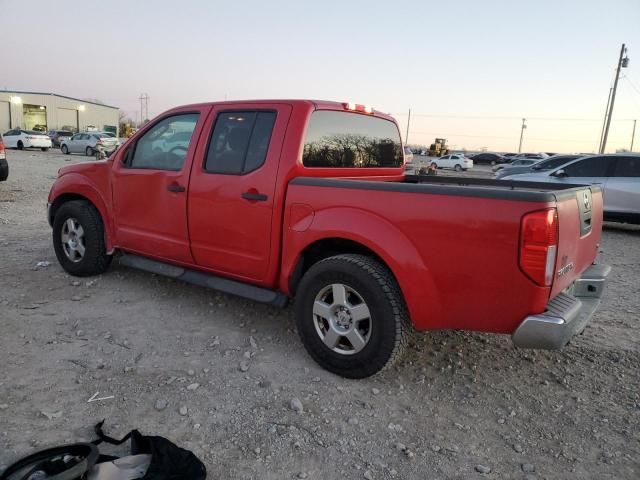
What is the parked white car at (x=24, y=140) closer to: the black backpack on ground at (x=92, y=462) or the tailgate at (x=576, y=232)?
the black backpack on ground at (x=92, y=462)

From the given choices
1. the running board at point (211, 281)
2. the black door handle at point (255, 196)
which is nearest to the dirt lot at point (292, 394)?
the running board at point (211, 281)

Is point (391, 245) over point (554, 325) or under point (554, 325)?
over

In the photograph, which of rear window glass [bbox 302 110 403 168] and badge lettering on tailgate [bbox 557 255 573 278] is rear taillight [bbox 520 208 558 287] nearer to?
badge lettering on tailgate [bbox 557 255 573 278]

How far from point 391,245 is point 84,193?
3580 millimetres

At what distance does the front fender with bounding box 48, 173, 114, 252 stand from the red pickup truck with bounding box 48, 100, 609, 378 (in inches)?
0.8

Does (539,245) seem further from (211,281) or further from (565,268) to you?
(211,281)

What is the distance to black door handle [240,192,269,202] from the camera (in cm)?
358

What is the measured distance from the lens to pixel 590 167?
998cm

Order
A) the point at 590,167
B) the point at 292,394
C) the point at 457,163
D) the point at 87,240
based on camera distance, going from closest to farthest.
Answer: the point at 292,394, the point at 87,240, the point at 590,167, the point at 457,163

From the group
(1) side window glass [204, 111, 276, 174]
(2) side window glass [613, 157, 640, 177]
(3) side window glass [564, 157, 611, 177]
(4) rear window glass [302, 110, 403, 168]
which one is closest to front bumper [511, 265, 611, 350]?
(4) rear window glass [302, 110, 403, 168]

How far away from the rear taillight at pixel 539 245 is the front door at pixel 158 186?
9.01 feet

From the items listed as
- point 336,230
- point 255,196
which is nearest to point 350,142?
point 255,196

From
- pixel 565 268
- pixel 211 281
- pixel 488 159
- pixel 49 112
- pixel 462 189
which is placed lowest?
A: pixel 211 281

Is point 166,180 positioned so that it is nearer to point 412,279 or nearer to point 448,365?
point 412,279
